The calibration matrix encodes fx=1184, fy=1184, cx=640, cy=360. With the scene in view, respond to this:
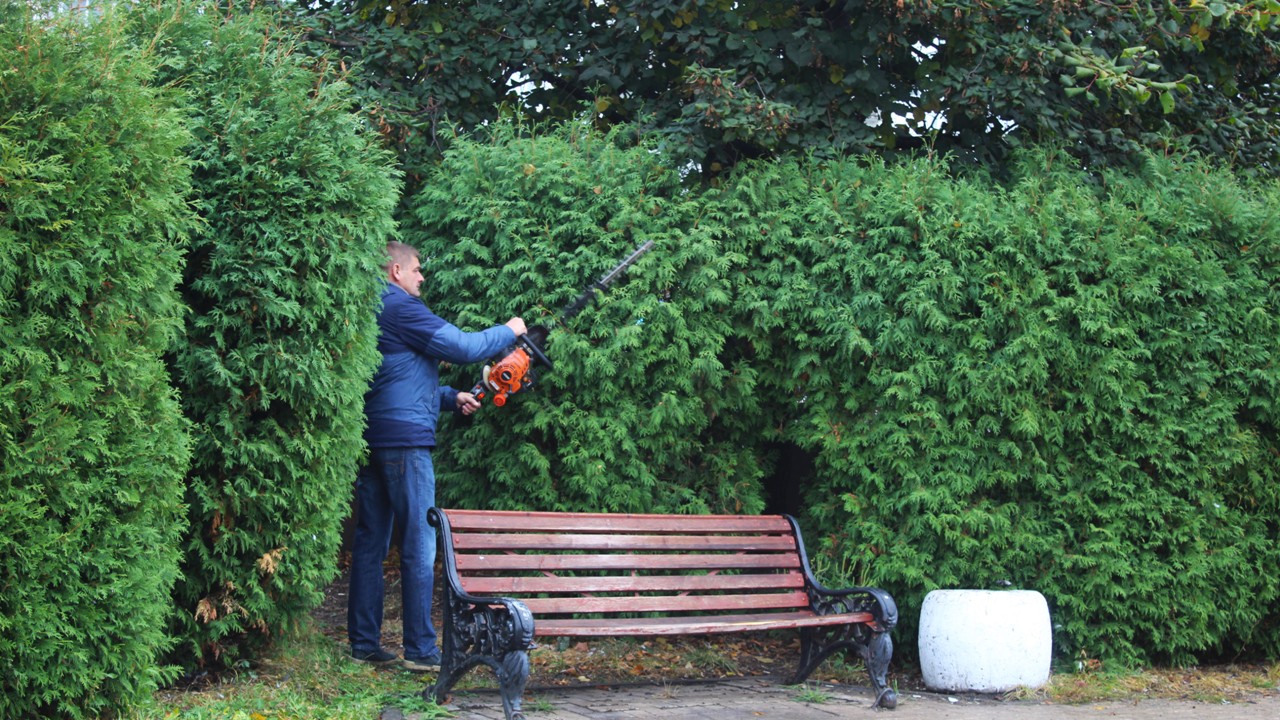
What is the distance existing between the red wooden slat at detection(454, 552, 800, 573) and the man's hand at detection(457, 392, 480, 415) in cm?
96

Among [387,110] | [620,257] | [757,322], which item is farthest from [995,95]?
[387,110]

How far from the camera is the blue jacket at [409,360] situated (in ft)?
20.0

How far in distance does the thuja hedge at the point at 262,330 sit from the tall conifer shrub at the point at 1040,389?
2521 millimetres

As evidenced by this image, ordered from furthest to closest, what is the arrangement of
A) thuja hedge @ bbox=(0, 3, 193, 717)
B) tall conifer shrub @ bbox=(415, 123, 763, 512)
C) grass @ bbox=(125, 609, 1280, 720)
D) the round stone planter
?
tall conifer shrub @ bbox=(415, 123, 763, 512) < the round stone planter < grass @ bbox=(125, 609, 1280, 720) < thuja hedge @ bbox=(0, 3, 193, 717)

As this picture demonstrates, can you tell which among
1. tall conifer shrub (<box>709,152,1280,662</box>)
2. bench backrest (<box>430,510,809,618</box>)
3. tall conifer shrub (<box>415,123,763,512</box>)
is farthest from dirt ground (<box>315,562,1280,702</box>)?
tall conifer shrub (<box>415,123,763,512</box>)

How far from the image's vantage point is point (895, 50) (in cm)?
819

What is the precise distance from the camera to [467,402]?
6520 millimetres

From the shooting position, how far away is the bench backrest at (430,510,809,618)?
5.59 metres

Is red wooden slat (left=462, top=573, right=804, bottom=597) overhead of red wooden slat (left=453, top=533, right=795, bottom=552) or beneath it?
beneath

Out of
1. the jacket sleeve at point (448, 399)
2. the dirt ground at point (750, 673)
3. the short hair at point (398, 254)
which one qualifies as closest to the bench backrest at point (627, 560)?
the dirt ground at point (750, 673)

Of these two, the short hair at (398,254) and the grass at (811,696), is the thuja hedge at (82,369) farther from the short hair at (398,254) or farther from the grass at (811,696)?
the grass at (811,696)

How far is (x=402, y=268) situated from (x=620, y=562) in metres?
1.96

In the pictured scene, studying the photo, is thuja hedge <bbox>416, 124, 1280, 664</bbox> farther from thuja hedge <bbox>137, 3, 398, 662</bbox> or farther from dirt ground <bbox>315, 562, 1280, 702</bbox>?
thuja hedge <bbox>137, 3, 398, 662</bbox>

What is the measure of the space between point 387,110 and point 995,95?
403cm
